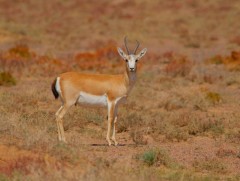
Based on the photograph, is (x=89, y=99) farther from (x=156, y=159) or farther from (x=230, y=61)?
(x=230, y=61)

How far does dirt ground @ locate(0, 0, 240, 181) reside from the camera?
8.61 m

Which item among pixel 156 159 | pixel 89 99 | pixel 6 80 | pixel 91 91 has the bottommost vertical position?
pixel 156 159

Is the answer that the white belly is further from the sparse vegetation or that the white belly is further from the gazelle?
the sparse vegetation

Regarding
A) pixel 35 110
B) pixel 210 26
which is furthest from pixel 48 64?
pixel 210 26

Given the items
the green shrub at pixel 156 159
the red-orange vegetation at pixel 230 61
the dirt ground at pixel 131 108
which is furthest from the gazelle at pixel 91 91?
the red-orange vegetation at pixel 230 61

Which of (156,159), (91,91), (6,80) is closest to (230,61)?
(6,80)

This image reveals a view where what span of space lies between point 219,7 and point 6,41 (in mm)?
21083

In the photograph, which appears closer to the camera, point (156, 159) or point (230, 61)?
point (156, 159)

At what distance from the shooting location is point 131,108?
16.0m

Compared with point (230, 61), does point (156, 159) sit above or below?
below

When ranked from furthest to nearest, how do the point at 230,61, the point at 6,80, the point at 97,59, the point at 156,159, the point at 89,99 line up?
the point at 97,59
the point at 230,61
the point at 6,80
the point at 89,99
the point at 156,159

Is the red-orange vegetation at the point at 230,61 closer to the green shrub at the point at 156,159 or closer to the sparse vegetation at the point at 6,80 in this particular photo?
the sparse vegetation at the point at 6,80

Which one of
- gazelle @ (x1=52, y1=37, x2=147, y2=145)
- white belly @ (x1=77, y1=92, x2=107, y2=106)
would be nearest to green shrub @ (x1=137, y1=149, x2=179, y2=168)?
gazelle @ (x1=52, y1=37, x2=147, y2=145)

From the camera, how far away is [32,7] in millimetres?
49000
